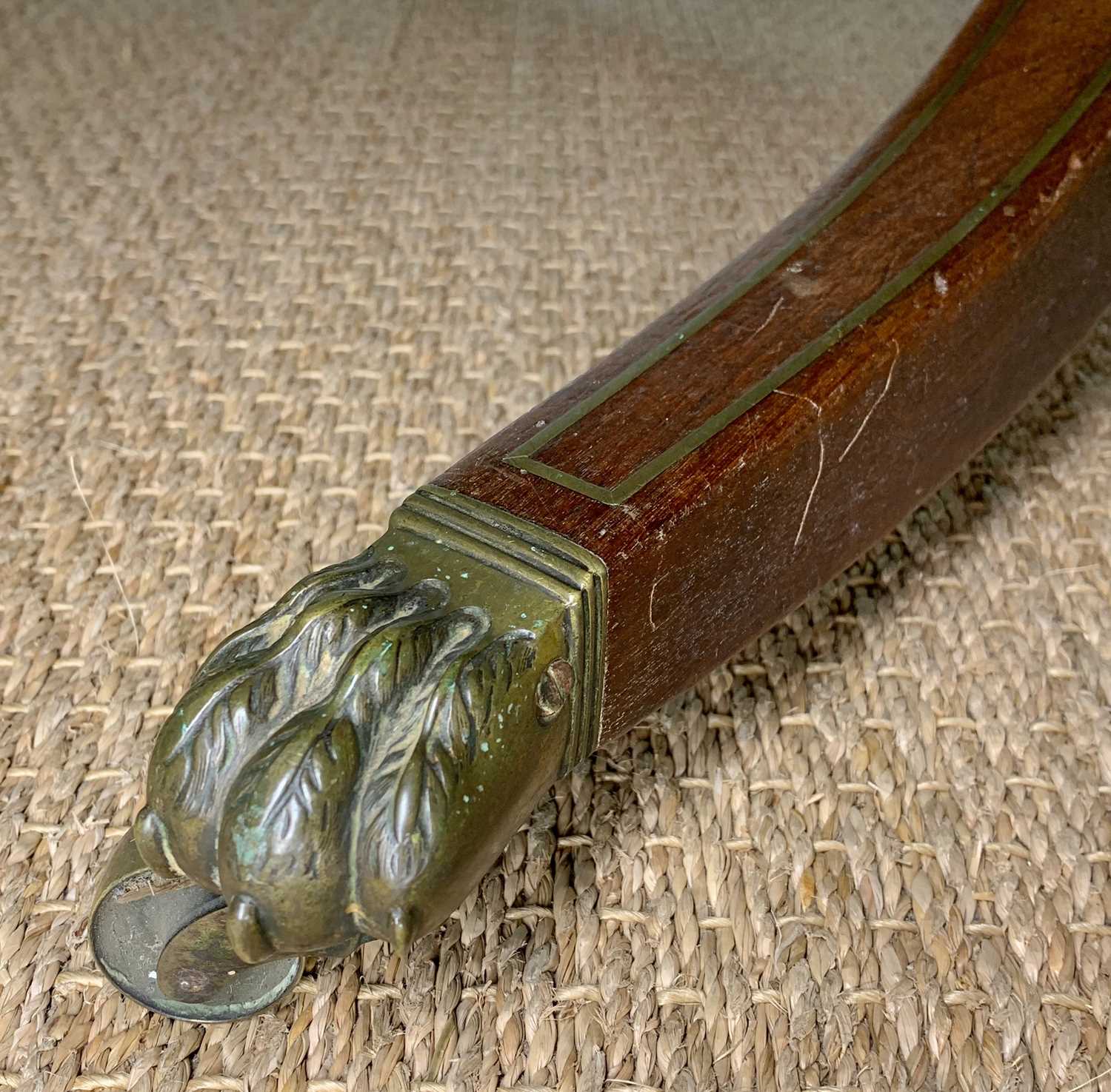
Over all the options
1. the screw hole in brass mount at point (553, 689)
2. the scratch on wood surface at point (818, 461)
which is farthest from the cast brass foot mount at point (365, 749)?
the scratch on wood surface at point (818, 461)

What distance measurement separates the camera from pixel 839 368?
46cm

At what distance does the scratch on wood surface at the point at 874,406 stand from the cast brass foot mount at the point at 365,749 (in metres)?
0.14

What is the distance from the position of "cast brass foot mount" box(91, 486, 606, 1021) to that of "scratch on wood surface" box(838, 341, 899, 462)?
0.14 meters

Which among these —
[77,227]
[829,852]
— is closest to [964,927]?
[829,852]

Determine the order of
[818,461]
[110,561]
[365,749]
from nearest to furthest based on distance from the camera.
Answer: [365,749] < [818,461] < [110,561]

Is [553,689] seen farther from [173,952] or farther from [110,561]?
[110,561]

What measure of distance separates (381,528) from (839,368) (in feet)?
0.92

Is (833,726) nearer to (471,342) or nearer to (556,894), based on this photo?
(556,894)

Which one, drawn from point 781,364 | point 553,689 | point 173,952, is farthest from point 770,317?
point 173,952

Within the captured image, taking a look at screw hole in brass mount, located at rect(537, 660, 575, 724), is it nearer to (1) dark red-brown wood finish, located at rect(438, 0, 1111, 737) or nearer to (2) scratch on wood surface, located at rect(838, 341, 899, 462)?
(1) dark red-brown wood finish, located at rect(438, 0, 1111, 737)

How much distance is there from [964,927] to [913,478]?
0.17 metres

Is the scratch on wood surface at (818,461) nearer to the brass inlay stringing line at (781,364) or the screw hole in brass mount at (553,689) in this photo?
the brass inlay stringing line at (781,364)

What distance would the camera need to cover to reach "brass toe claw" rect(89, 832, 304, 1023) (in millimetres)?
381

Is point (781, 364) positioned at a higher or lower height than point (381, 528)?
higher
